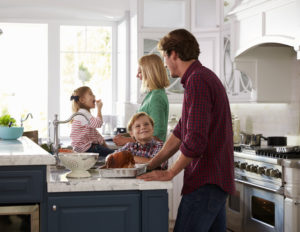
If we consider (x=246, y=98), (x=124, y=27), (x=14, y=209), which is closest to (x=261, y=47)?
(x=246, y=98)

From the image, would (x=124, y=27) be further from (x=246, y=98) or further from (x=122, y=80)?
(x=246, y=98)

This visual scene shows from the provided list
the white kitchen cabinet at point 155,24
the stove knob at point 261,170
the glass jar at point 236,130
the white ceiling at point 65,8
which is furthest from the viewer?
the white ceiling at point 65,8

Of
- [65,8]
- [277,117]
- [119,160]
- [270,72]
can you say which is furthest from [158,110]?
[65,8]

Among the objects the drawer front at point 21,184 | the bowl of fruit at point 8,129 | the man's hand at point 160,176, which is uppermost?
the bowl of fruit at point 8,129

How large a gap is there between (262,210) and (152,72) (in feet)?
4.78

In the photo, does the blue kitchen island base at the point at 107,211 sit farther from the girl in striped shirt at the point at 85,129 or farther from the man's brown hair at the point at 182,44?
the girl in striped shirt at the point at 85,129

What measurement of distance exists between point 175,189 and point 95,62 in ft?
7.21

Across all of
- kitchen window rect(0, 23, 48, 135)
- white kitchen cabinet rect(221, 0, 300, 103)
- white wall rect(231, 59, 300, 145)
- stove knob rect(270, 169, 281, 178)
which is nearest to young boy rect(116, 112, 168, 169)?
stove knob rect(270, 169, 281, 178)

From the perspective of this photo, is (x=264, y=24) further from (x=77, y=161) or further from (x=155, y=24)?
(x=77, y=161)

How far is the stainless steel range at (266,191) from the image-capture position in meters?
3.62

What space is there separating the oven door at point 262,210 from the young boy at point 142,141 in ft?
4.22

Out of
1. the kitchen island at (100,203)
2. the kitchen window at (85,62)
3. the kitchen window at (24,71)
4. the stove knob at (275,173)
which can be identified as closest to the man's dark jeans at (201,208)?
the kitchen island at (100,203)

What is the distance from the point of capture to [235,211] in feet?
14.7

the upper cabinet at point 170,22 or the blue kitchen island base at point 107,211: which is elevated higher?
the upper cabinet at point 170,22
